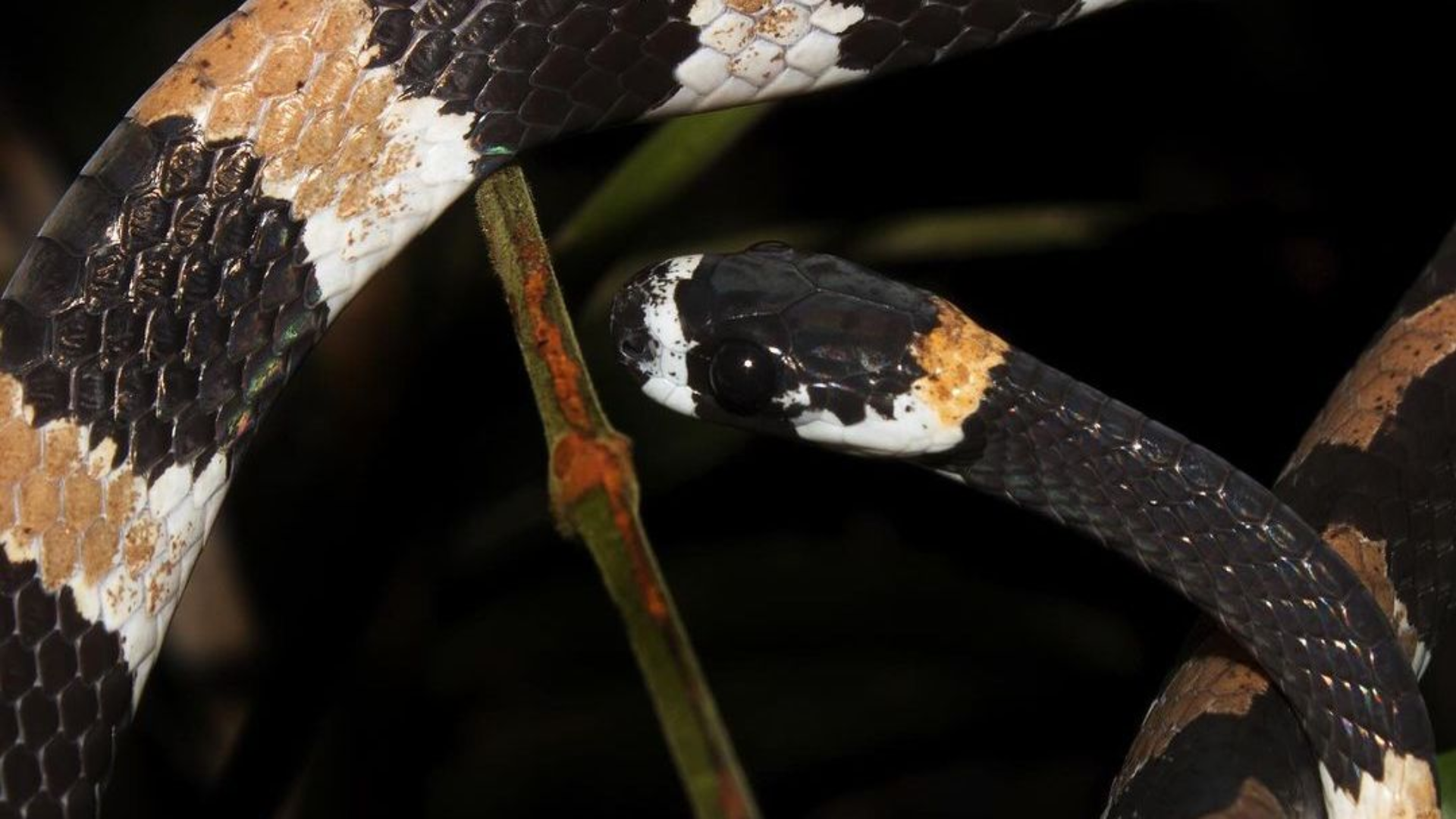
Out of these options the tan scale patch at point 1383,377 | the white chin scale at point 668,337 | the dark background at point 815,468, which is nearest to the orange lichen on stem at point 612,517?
the white chin scale at point 668,337

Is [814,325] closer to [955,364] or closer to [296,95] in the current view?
[955,364]

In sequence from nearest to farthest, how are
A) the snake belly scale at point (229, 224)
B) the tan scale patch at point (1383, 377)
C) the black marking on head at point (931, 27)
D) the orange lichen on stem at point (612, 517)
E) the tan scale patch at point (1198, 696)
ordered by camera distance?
the orange lichen on stem at point (612, 517), the snake belly scale at point (229, 224), the tan scale patch at point (1198, 696), the black marking on head at point (931, 27), the tan scale patch at point (1383, 377)

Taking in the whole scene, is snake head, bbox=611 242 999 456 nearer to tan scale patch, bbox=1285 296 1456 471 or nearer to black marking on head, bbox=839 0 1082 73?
black marking on head, bbox=839 0 1082 73

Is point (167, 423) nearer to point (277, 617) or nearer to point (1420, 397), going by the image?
point (277, 617)

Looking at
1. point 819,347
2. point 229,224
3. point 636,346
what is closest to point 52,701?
point 229,224

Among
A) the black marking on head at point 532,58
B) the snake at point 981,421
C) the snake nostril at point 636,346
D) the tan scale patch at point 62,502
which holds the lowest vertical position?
the snake at point 981,421

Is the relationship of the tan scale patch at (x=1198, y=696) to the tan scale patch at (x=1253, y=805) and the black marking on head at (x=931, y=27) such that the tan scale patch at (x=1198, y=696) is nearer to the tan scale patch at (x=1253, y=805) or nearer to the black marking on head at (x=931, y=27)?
the tan scale patch at (x=1253, y=805)
